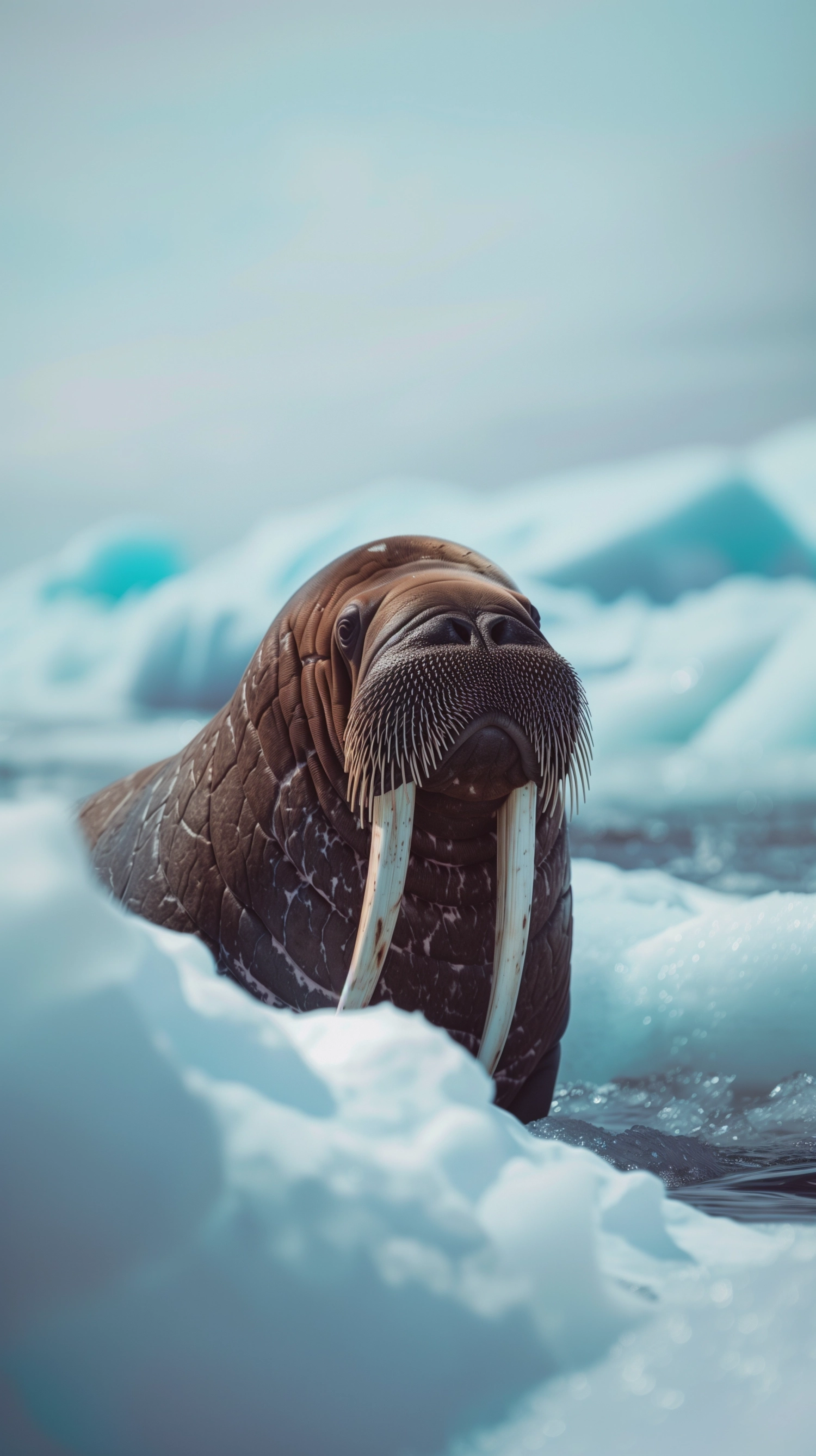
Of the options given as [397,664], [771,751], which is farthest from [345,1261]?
[771,751]

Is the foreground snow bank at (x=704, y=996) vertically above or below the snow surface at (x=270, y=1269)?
below

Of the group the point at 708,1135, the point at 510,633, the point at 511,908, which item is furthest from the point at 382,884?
the point at 708,1135

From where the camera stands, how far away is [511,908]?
9.57 ft

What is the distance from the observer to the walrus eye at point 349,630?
3092 millimetres

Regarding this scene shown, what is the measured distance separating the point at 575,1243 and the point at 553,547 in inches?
741

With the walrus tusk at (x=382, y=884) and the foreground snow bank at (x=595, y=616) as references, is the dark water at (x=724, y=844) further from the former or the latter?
the walrus tusk at (x=382, y=884)

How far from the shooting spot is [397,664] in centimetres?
273

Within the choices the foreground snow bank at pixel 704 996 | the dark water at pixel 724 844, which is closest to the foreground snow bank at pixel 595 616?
the dark water at pixel 724 844

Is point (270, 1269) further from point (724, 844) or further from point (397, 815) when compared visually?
point (724, 844)

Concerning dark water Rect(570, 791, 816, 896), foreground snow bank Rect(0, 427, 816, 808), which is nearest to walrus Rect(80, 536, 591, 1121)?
dark water Rect(570, 791, 816, 896)

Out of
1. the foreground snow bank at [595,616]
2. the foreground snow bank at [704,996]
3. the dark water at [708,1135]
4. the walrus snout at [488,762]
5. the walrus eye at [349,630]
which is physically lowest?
the foreground snow bank at [595,616]

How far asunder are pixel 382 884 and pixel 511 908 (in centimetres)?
31

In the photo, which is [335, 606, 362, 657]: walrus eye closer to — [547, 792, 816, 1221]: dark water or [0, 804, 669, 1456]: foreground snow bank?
[547, 792, 816, 1221]: dark water

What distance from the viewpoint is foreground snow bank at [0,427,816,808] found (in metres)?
14.6
